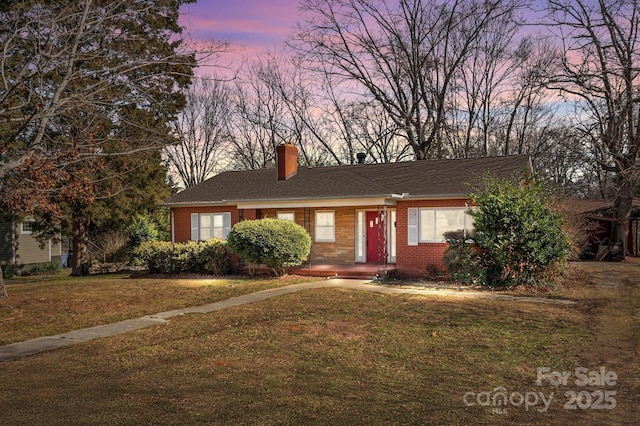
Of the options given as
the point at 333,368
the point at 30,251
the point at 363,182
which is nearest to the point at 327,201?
the point at 363,182

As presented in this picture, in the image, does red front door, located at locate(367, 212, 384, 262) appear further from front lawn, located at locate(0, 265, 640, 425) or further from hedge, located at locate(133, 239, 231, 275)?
front lawn, located at locate(0, 265, 640, 425)

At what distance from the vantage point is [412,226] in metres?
20.3

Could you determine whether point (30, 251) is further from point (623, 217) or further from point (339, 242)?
point (623, 217)

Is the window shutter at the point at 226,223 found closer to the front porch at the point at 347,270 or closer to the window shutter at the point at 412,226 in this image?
the front porch at the point at 347,270

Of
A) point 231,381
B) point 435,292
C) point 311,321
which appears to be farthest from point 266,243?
point 231,381

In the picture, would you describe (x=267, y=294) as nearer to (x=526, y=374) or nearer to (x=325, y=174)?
(x=526, y=374)

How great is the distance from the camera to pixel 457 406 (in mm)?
5855

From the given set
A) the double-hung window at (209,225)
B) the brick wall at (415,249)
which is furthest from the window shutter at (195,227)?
the brick wall at (415,249)

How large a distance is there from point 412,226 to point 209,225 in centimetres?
999

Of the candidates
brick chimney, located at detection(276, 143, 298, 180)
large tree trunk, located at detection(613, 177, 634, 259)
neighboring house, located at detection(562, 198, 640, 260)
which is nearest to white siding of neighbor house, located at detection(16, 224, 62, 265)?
brick chimney, located at detection(276, 143, 298, 180)

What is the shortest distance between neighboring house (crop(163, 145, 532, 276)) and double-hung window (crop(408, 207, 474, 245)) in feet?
0.12

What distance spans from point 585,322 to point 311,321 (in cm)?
556

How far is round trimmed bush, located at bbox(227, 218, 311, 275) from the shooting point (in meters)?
19.2

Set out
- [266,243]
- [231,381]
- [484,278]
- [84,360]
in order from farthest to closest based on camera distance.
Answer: [266,243] < [484,278] < [84,360] < [231,381]
